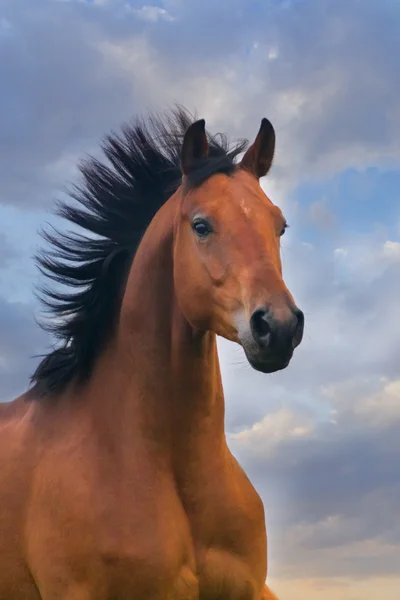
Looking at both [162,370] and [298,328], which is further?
[162,370]

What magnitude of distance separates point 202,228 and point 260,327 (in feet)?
2.67

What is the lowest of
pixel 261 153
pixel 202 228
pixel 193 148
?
pixel 202 228

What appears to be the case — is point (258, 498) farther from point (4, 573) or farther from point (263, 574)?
point (4, 573)

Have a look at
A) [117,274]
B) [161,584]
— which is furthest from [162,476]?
[117,274]

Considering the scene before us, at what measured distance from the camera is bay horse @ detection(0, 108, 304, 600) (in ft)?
14.6

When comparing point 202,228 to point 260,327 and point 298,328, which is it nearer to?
point 260,327

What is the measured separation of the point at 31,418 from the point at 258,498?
5.38 ft

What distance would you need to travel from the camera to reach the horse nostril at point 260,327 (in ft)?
13.2

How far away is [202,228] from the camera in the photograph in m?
4.60

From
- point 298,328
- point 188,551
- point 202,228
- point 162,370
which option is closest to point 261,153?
point 202,228

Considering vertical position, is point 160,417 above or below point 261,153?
below

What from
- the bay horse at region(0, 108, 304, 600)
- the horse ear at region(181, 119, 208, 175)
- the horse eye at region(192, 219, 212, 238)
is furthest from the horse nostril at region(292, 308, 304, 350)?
the horse ear at region(181, 119, 208, 175)

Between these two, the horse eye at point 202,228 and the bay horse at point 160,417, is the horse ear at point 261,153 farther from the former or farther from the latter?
the horse eye at point 202,228

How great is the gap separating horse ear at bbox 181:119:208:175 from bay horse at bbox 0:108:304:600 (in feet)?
0.04
